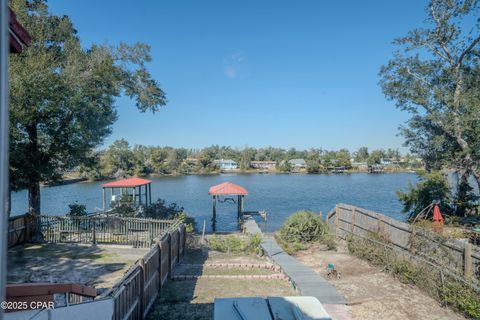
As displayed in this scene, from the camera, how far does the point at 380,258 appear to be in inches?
407

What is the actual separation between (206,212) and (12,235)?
2080 centimetres

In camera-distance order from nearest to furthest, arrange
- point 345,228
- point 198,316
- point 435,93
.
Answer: point 198,316 < point 345,228 < point 435,93

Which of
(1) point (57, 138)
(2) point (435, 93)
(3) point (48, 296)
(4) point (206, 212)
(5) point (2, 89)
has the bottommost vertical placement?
(4) point (206, 212)

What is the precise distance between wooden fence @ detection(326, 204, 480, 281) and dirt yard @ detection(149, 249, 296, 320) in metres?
3.79

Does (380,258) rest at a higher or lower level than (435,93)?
lower

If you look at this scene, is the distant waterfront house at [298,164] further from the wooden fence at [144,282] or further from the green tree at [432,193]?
the wooden fence at [144,282]

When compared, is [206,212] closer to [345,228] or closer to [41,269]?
[345,228]

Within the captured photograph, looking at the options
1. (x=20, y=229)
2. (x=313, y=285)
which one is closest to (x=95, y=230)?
(x=20, y=229)

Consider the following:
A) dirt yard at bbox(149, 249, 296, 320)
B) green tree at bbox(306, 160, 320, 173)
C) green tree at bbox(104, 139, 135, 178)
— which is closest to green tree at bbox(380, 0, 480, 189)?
dirt yard at bbox(149, 249, 296, 320)

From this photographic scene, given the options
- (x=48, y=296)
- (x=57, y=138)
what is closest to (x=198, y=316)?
(x=48, y=296)

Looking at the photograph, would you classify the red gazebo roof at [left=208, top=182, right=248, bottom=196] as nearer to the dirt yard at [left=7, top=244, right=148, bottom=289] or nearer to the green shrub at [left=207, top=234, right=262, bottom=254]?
the green shrub at [left=207, top=234, right=262, bottom=254]

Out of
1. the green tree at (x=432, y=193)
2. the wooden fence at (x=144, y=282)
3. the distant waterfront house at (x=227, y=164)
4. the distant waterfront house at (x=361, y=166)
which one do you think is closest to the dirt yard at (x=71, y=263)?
the wooden fence at (x=144, y=282)

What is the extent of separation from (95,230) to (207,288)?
6958mm

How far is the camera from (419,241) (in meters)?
9.48
